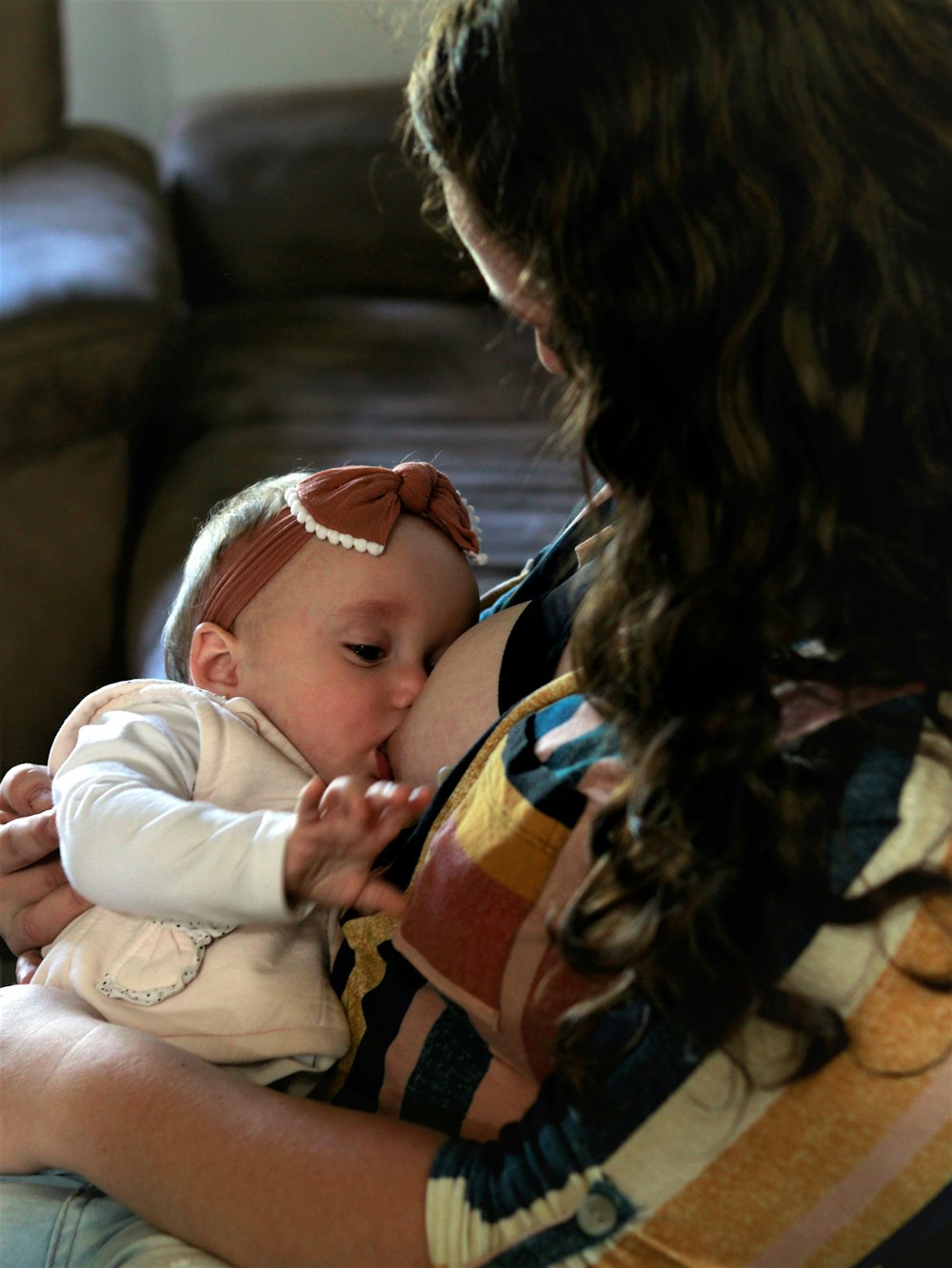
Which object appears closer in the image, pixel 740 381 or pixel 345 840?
pixel 740 381

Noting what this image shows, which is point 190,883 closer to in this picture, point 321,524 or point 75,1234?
point 75,1234

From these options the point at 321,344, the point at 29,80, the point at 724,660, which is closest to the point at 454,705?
the point at 724,660

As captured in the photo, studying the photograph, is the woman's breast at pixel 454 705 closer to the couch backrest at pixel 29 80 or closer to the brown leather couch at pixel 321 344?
the brown leather couch at pixel 321 344

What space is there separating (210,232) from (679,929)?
89.8 inches

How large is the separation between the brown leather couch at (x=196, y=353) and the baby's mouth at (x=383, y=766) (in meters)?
0.47

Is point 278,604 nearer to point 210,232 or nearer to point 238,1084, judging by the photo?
point 238,1084

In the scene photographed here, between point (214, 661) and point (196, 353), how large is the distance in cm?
132

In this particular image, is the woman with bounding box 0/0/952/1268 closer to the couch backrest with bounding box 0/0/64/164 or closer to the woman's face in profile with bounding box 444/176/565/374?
the woman's face in profile with bounding box 444/176/565/374

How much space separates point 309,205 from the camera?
102 inches

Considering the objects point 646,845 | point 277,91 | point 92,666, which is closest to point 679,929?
point 646,845

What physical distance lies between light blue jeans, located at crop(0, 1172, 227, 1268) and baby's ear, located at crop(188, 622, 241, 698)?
1.41 ft

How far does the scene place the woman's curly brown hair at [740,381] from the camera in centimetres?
67

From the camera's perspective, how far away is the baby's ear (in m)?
1.17

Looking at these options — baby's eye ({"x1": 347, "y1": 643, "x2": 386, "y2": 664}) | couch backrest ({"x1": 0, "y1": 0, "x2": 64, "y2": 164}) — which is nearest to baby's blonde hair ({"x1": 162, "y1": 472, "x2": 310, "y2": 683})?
baby's eye ({"x1": 347, "y1": 643, "x2": 386, "y2": 664})
